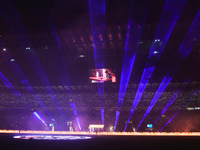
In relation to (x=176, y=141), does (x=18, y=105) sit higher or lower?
higher

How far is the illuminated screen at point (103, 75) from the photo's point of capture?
676cm

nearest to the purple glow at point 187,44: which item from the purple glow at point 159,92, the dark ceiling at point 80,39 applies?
the dark ceiling at point 80,39

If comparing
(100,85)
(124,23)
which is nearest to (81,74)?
(100,85)

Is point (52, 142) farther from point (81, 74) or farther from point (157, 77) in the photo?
point (157, 77)

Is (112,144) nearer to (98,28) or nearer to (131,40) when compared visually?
(98,28)

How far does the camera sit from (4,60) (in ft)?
23.5

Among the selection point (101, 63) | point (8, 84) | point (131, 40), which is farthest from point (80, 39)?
point (8, 84)

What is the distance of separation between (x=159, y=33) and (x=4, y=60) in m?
7.73

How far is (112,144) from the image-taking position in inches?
78.4

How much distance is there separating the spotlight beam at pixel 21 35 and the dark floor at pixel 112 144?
342cm

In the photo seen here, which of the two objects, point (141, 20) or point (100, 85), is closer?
point (141, 20)

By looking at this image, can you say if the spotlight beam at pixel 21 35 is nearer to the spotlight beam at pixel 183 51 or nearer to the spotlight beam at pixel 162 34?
the spotlight beam at pixel 162 34

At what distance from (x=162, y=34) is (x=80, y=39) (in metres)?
3.06

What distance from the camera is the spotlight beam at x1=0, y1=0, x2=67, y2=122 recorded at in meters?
3.63
